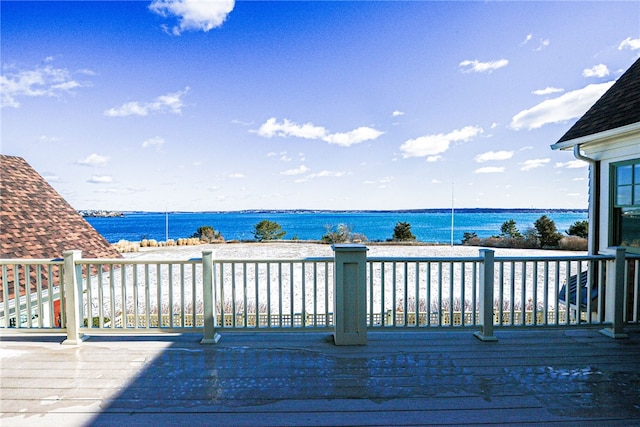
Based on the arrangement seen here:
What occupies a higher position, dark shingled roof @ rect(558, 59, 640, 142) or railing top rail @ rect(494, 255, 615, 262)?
dark shingled roof @ rect(558, 59, 640, 142)

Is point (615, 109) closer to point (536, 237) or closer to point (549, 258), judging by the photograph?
point (549, 258)

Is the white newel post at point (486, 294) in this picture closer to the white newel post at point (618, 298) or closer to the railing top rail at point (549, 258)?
the railing top rail at point (549, 258)

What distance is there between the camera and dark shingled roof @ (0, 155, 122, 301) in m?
4.89

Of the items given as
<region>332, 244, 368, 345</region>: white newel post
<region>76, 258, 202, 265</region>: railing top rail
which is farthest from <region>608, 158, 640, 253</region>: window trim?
<region>76, 258, 202, 265</region>: railing top rail

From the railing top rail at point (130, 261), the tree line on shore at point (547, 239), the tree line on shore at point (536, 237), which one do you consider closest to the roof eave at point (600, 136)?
the railing top rail at point (130, 261)

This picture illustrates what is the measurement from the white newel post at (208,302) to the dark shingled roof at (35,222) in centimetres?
277

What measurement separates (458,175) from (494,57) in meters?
42.6

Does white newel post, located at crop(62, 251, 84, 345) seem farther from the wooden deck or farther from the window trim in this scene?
the window trim

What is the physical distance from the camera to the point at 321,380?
2373mm

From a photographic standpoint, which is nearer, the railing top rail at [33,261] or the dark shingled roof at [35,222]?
the railing top rail at [33,261]

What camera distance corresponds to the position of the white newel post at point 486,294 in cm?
311

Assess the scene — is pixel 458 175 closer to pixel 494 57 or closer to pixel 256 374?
pixel 494 57

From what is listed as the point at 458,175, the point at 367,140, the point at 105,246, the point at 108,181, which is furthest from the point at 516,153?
the point at 108,181

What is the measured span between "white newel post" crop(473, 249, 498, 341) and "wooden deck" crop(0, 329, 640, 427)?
0.12 meters
